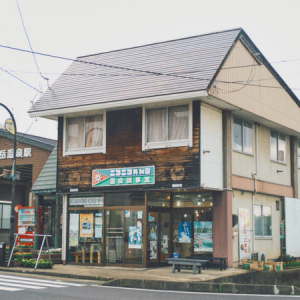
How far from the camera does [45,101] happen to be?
67.3 feet

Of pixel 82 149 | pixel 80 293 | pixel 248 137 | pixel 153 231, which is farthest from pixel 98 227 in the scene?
pixel 248 137

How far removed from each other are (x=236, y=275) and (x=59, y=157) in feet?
27.4

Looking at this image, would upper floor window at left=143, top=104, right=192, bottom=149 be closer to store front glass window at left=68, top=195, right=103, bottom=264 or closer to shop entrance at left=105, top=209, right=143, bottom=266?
shop entrance at left=105, top=209, right=143, bottom=266

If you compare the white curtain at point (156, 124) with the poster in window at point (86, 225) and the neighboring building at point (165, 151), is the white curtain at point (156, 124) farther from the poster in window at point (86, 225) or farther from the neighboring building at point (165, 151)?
the poster in window at point (86, 225)

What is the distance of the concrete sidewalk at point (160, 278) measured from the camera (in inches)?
536

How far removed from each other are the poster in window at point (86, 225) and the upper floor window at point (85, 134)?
2508mm

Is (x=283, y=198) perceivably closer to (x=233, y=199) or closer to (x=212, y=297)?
(x=233, y=199)

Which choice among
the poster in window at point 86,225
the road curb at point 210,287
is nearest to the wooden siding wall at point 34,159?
the poster in window at point 86,225

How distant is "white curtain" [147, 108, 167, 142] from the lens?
18328 millimetres

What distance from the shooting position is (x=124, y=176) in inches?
741

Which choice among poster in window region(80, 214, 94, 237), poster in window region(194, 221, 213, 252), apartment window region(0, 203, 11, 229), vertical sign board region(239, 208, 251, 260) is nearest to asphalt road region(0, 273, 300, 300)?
poster in window region(80, 214, 94, 237)

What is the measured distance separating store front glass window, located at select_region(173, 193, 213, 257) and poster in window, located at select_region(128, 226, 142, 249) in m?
1.85

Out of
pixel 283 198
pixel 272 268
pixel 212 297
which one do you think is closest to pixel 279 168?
pixel 283 198

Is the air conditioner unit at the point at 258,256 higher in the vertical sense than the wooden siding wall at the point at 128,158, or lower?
lower
